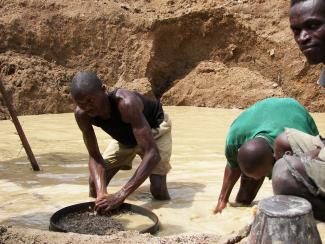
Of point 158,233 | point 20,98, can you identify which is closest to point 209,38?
point 20,98

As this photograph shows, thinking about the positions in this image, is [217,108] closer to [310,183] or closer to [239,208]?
[239,208]

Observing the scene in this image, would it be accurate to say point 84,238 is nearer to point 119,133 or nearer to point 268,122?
point 268,122

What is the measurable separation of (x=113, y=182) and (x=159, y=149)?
2.35 ft

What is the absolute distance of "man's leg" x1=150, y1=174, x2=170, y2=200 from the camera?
419cm

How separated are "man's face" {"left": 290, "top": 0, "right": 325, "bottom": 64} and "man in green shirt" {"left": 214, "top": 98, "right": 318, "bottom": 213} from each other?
2.55ft

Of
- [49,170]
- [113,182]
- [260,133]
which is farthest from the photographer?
[49,170]

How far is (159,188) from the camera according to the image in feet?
13.7

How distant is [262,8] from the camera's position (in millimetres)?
12523

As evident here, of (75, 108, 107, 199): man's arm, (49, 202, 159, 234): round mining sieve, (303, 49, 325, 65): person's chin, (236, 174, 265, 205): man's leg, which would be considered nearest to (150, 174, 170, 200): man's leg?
(75, 108, 107, 199): man's arm

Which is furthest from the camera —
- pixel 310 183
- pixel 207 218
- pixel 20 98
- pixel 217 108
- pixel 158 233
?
pixel 217 108

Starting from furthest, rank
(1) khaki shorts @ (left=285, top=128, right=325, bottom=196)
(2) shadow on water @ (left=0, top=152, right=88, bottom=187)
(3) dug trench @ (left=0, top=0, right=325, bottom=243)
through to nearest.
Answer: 1. (3) dug trench @ (left=0, top=0, right=325, bottom=243)
2. (2) shadow on water @ (left=0, top=152, right=88, bottom=187)
3. (1) khaki shorts @ (left=285, top=128, right=325, bottom=196)

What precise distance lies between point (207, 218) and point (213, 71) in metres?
8.52

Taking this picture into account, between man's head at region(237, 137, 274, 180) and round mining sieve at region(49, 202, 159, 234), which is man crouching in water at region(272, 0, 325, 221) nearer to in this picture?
man's head at region(237, 137, 274, 180)

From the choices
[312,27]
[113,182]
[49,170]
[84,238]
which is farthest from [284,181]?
[49,170]
